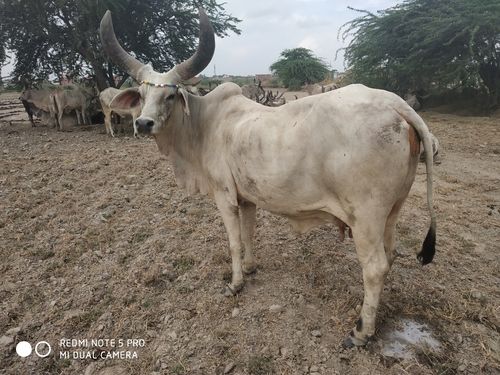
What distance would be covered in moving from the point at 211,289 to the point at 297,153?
Result: 1589mm

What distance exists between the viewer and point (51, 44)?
1293cm

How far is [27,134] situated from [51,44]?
401 centimetres

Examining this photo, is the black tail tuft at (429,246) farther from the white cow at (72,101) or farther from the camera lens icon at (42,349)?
the white cow at (72,101)

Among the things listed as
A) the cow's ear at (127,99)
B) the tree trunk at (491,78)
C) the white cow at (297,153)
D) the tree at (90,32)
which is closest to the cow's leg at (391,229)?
the white cow at (297,153)

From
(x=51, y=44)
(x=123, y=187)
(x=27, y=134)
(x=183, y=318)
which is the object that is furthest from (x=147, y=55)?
(x=183, y=318)

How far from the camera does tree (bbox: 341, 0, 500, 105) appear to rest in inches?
469

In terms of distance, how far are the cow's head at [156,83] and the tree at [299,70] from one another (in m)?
30.7

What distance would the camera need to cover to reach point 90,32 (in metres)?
11.2

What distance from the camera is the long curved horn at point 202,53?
2992 mm

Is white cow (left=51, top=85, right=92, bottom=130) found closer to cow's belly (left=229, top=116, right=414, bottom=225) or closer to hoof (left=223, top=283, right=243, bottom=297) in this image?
hoof (left=223, top=283, right=243, bottom=297)

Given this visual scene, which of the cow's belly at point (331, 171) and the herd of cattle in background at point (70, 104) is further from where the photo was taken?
the herd of cattle in background at point (70, 104)

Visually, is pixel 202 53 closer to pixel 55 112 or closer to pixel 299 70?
pixel 55 112

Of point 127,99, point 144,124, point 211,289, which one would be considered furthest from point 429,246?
point 127,99

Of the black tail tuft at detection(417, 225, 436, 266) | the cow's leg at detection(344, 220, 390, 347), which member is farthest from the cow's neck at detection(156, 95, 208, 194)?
the black tail tuft at detection(417, 225, 436, 266)
